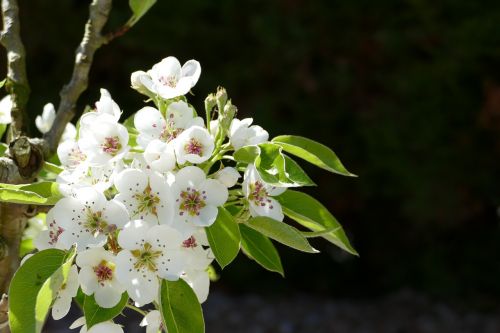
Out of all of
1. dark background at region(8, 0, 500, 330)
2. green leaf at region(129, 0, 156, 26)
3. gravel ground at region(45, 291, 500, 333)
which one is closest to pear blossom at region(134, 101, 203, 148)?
green leaf at region(129, 0, 156, 26)

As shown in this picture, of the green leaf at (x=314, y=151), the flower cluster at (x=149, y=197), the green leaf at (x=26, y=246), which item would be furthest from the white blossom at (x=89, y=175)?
the green leaf at (x=26, y=246)

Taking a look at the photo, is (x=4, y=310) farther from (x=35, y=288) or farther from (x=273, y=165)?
(x=273, y=165)

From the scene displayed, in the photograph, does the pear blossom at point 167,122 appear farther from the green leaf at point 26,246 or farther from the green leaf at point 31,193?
the green leaf at point 26,246

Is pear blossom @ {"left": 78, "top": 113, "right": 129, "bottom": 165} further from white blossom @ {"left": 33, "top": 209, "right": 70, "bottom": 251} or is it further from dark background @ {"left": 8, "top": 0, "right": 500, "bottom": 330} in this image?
dark background @ {"left": 8, "top": 0, "right": 500, "bottom": 330}

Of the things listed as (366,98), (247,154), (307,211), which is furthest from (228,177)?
(366,98)

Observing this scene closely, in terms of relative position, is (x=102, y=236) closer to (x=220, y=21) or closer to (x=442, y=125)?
(x=442, y=125)
